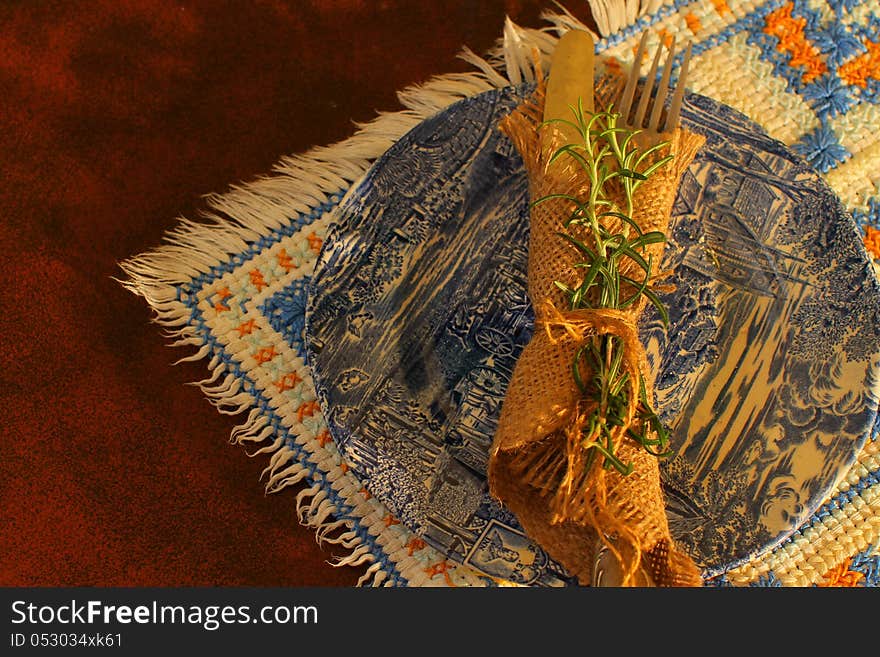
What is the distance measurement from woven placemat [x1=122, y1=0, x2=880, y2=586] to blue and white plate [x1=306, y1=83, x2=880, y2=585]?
0.08 meters

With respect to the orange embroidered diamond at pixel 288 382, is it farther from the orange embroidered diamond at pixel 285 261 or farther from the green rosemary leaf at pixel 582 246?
the green rosemary leaf at pixel 582 246

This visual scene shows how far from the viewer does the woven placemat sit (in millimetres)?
662

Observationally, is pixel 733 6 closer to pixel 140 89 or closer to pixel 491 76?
pixel 491 76

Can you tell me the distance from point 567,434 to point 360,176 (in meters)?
0.34

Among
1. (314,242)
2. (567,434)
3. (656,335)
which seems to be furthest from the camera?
(314,242)

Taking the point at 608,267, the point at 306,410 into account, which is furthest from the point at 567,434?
the point at 306,410

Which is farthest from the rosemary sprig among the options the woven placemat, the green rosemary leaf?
the woven placemat

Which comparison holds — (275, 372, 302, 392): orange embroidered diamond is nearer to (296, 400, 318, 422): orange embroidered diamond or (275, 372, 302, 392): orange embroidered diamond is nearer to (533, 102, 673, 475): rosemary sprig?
(296, 400, 318, 422): orange embroidered diamond

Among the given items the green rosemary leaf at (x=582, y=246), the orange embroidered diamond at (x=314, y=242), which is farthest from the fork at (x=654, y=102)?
the orange embroidered diamond at (x=314, y=242)

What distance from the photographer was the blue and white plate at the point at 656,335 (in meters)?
0.59

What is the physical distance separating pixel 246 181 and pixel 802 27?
53 cm

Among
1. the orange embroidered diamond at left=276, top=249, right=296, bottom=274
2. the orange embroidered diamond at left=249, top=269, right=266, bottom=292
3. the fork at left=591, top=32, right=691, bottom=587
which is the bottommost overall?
the orange embroidered diamond at left=249, top=269, right=266, bottom=292

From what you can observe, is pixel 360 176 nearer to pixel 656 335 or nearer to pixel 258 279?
pixel 258 279

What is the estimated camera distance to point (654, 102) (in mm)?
617
